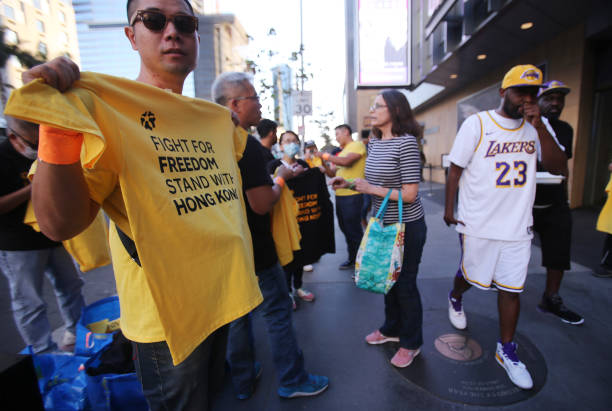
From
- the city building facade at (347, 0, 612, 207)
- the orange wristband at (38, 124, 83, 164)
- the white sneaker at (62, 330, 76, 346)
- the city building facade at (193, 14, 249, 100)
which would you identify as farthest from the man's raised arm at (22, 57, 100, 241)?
the city building facade at (193, 14, 249, 100)

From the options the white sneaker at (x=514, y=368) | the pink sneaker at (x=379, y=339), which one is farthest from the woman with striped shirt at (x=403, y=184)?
the white sneaker at (x=514, y=368)

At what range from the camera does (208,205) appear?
3.50 feet

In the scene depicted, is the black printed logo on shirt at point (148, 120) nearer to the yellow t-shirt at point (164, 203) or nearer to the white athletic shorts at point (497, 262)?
the yellow t-shirt at point (164, 203)

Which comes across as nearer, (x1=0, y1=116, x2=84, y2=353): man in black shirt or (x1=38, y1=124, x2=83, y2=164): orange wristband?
(x1=38, y1=124, x2=83, y2=164): orange wristband

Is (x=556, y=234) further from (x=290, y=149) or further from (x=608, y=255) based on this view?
(x=290, y=149)

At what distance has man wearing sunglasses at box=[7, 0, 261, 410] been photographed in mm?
797

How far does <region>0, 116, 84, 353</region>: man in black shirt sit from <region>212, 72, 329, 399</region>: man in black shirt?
159 centimetres

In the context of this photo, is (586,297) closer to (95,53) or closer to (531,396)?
(531,396)

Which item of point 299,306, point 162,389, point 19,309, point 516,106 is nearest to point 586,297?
point 516,106

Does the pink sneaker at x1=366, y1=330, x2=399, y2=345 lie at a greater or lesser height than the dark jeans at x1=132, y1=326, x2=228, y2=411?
lesser

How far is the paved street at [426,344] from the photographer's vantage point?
6.80 ft

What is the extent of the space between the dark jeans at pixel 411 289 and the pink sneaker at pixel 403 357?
40 millimetres

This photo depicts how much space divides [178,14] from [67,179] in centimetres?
82

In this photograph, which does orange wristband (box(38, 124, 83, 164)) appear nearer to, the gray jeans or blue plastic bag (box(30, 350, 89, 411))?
blue plastic bag (box(30, 350, 89, 411))
